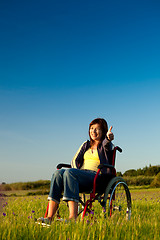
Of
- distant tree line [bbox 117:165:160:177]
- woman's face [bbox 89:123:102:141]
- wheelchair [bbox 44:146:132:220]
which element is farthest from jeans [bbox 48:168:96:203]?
distant tree line [bbox 117:165:160:177]

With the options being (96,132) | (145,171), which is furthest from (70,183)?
(145,171)

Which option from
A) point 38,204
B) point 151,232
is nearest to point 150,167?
point 38,204

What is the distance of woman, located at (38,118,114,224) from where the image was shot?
321 cm

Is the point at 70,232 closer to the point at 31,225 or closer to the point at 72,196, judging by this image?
the point at 31,225

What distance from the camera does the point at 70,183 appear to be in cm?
327

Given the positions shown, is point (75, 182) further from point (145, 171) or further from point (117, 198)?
point (145, 171)

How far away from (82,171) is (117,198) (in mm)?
722

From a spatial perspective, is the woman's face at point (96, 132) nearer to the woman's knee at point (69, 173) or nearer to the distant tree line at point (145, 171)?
the woman's knee at point (69, 173)

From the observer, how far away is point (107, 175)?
3588 mm

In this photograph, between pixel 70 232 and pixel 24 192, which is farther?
pixel 24 192

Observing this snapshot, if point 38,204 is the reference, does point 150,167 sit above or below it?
above

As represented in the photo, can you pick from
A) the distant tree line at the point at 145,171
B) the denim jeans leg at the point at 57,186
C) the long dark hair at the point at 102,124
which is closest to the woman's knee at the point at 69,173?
the denim jeans leg at the point at 57,186

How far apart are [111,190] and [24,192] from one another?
8715 mm

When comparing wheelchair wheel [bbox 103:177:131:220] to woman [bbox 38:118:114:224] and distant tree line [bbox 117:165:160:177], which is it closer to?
woman [bbox 38:118:114:224]
